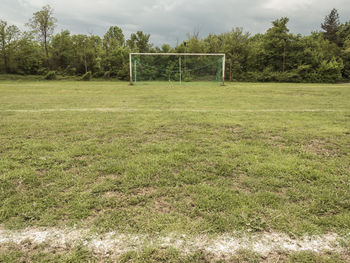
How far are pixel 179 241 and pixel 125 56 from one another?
105ft

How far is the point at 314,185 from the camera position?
7.92 feet

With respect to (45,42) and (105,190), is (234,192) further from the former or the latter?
(45,42)

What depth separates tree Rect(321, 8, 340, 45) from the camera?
45.1 metres

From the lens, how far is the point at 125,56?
31.1 meters

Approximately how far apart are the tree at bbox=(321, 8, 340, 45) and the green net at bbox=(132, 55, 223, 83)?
35334mm

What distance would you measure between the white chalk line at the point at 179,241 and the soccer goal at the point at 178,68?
21.5 m

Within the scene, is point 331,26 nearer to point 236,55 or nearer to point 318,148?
point 236,55

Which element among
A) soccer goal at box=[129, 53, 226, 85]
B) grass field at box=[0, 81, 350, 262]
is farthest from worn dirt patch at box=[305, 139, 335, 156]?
soccer goal at box=[129, 53, 226, 85]

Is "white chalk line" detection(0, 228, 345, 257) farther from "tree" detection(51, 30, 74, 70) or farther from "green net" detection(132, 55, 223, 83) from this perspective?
"tree" detection(51, 30, 74, 70)

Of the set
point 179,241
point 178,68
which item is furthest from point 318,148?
point 178,68

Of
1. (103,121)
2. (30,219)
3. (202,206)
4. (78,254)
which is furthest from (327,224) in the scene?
(103,121)

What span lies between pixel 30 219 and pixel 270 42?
32.9 meters

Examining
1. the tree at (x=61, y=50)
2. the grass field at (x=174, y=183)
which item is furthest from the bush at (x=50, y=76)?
the grass field at (x=174, y=183)

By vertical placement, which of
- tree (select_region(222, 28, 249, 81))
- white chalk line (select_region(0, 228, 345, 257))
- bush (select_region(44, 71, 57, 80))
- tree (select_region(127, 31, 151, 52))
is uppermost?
tree (select_region(127, 31, 151, 52))
